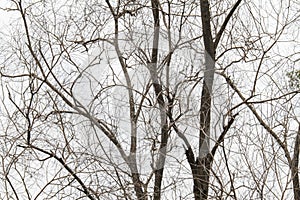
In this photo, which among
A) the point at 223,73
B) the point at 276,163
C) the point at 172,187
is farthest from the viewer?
the point at 223,73

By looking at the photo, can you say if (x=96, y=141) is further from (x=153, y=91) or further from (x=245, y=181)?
(x=245, y=181)

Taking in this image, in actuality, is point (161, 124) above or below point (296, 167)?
above

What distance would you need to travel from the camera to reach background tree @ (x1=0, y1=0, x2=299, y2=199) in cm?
181

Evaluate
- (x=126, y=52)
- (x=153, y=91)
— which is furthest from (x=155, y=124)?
(x=126, y=52)

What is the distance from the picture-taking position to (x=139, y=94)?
193cm

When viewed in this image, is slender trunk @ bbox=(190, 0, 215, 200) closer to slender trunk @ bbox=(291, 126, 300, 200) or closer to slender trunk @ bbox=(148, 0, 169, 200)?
slender trunk @ bbox=(148, 0, 169, 200)

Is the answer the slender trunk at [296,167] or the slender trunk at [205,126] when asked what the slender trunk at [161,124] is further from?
the slender trunk at [296,167]

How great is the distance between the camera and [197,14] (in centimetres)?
200

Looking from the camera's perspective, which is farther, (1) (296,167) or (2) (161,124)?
(2) (161,124)

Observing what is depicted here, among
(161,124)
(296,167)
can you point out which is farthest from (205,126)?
(296,167)

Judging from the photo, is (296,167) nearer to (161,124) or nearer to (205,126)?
(205,126)

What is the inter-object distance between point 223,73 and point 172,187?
354 mm

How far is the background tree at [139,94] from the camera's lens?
1.81 m

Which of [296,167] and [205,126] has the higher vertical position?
[205,126]
